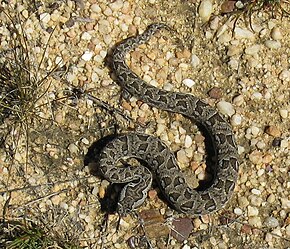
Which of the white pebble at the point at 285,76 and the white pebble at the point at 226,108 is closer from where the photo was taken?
the white pebble at the point at 226,108

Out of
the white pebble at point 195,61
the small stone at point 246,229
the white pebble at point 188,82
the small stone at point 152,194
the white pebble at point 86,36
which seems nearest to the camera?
the small stone at point 246,229

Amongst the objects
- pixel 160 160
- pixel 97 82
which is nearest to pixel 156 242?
pixel 160 160

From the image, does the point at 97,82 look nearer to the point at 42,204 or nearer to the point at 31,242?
the point at 42,204

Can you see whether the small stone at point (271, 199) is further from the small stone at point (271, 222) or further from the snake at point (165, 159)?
the snake at point (165, 159)

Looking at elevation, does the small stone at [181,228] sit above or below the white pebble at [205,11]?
below

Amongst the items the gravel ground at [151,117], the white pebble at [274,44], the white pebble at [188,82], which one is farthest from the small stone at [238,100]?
the white pebble at [274,44]

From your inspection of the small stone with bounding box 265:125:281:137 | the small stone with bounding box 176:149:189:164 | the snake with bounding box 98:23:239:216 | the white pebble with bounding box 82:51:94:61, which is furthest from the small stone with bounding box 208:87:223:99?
the white pebble with bounding box 82:51:94:61
